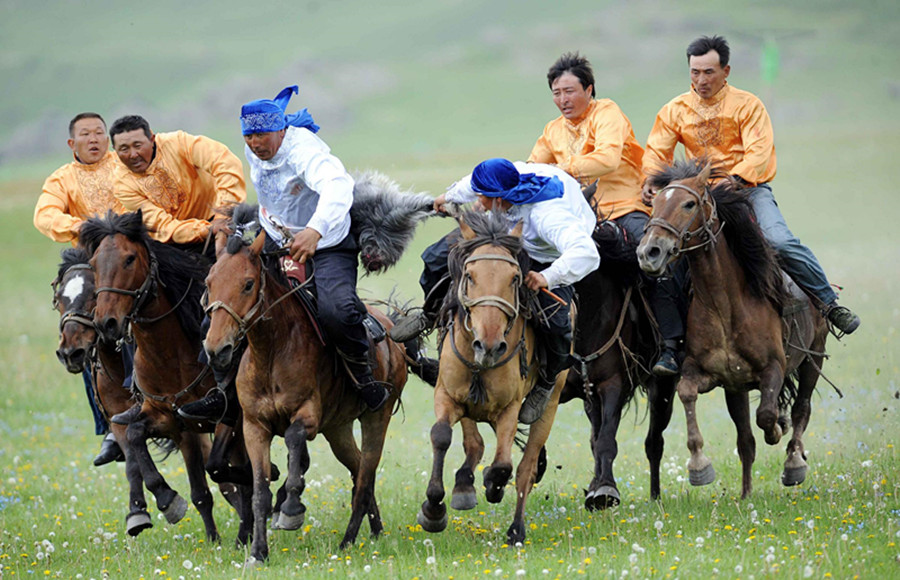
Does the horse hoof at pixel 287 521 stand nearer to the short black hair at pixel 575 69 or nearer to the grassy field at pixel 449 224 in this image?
the grassy field at pixel 449 224

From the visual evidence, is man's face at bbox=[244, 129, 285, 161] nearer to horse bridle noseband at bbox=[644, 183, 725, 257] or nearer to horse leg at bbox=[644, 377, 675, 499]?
horse bridle noseband at bbox=[644, 183, 725, 257]

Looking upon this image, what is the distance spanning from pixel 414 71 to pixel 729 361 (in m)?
76.4

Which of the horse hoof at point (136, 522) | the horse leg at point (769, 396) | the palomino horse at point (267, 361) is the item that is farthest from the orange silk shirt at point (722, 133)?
the horse hoof at point (136, 522)

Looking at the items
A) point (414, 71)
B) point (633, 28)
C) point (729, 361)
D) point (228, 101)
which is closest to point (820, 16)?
point (633, 28)

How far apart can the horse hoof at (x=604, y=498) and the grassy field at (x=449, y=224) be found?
19 centimetres

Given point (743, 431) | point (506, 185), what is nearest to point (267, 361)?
point (506, 185)

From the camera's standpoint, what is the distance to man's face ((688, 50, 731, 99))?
9.48 metres

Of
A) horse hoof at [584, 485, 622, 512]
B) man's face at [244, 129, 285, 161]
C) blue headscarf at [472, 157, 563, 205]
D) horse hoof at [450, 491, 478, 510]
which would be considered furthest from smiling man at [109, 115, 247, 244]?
horse hoof at [584, 485, 622, 512]

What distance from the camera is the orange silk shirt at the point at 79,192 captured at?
9.99 metres

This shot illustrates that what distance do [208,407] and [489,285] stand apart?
249 cm

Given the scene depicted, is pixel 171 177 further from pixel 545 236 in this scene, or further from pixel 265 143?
pixel 545 236

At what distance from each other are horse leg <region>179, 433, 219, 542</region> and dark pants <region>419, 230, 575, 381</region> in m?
2.34

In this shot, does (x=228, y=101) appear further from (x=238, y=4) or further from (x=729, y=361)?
(x=729, y=361)

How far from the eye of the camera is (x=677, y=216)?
8266 millimetres
